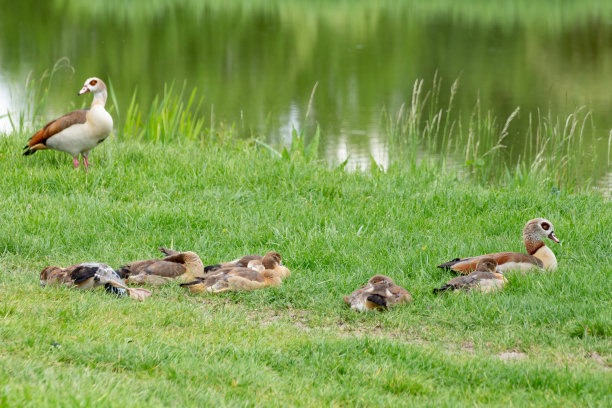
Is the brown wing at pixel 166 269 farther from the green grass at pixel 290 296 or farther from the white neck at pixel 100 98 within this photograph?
the white neck at pixel 100 98

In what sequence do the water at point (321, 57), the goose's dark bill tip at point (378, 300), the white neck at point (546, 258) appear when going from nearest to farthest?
the goose's dark bill tip at point (378, 300) → the white neck at point (546, 258) → the water at point (321, 57)

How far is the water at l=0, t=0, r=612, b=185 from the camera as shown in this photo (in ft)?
60.3

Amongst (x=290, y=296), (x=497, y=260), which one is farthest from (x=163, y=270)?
(x=497, y=260)

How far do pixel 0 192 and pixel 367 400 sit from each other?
659cm

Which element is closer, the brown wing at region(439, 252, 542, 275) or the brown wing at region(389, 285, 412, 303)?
the brown wing at region(389, 285, 412, 303)

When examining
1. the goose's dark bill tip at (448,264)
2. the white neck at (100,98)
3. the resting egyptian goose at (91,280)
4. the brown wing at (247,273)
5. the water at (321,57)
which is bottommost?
the water at (321,57)

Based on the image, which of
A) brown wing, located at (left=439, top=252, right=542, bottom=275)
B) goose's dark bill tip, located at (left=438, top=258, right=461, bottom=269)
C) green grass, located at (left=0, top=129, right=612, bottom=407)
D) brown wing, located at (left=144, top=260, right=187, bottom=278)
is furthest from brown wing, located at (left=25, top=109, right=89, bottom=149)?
brown wing, located at (left=439, top=252, right=542, bottom=275)

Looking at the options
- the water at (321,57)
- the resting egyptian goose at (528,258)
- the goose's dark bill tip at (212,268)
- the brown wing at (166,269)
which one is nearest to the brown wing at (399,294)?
the resting egyptian goose at (528,258)

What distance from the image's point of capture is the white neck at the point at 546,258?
7.00 m

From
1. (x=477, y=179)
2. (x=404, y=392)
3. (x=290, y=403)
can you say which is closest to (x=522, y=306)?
(x=404, y=392)

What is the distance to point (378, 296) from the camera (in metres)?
6.15

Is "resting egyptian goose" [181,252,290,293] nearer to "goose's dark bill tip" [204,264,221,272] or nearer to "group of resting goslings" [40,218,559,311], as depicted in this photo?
"group of resting goslings" [40,218,559,311]

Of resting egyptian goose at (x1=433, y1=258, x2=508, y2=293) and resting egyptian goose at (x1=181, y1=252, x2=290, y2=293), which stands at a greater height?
resting egyptian goose at (x1=181, y1=252, x2=290, y2=293)

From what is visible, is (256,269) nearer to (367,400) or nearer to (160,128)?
(367,400)
